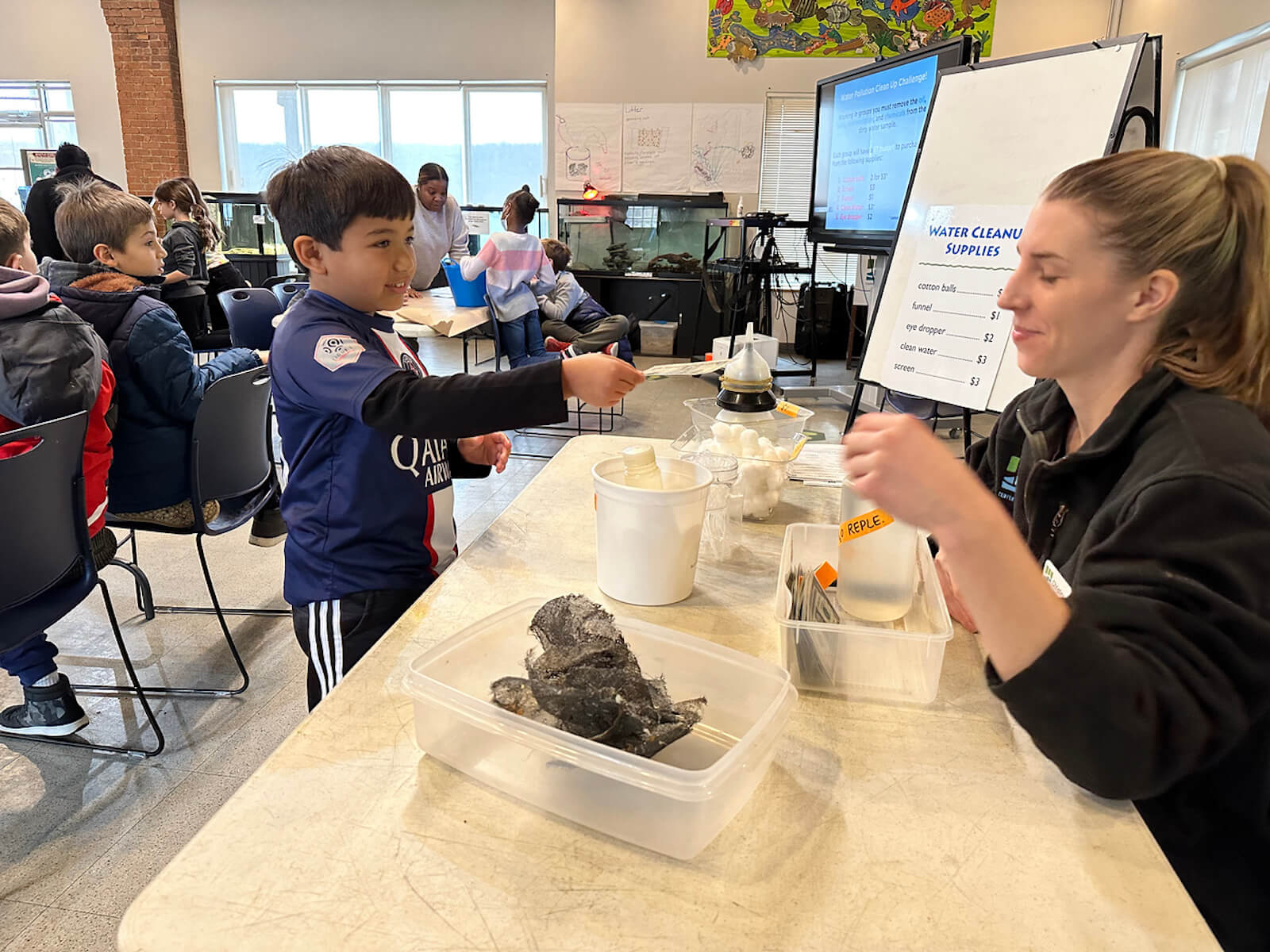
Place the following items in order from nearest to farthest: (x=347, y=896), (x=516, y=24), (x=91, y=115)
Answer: (x=347, y=896), (x=516, y=24), (x=91, y=115)

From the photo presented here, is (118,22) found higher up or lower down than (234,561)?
higher up

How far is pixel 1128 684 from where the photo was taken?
646mm

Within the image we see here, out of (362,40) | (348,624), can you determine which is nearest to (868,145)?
(348,624)

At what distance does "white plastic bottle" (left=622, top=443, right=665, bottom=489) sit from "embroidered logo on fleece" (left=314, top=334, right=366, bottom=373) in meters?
0.45

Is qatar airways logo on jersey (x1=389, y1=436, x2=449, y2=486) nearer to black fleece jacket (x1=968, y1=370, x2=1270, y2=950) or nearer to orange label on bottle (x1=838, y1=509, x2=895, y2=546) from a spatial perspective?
orange label on bottle (x1=838, y1=509, x2=895, y2=546)

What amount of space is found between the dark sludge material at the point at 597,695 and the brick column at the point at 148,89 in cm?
1002

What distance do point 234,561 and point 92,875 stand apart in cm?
157

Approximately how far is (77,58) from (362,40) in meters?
3.19

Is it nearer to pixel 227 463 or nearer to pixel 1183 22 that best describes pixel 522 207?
pixel 227 463

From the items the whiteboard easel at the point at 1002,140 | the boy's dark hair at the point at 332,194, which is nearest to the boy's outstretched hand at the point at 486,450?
the boy's dark hair at the point at 332,194

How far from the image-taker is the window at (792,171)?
7547 millimetres

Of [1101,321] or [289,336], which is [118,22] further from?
[1101,321]

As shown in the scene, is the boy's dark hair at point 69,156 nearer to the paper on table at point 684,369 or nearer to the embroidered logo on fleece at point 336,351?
the embroidered logo on fleece at point 336,351

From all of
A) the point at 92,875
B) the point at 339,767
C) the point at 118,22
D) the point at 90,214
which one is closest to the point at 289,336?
the point at 339,767
